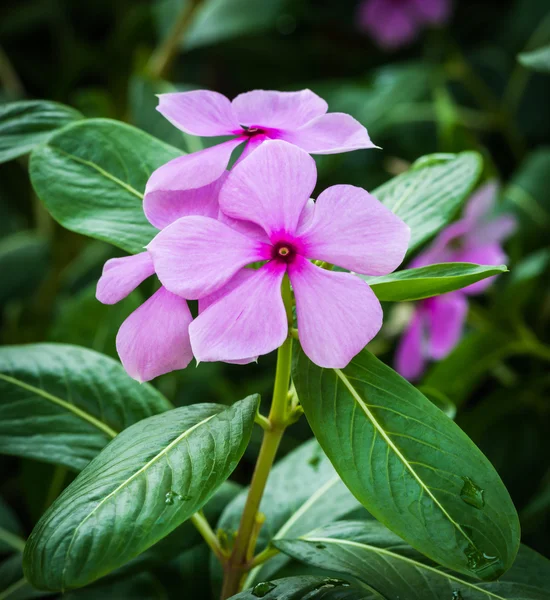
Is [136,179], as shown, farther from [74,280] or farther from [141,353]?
[74,280]

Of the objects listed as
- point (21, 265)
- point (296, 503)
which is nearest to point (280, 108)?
point (296, 503)

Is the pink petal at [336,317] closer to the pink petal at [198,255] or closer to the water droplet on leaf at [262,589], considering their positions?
the pink petal at [198,255]

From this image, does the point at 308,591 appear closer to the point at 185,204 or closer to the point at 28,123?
the point at 185,204

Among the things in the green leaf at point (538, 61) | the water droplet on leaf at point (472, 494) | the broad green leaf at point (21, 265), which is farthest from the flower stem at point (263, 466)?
the broad green leaf at point (21, 265)

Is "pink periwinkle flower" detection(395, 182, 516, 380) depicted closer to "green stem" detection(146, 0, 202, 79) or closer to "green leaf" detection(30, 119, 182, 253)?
"green leaf" detection(30, 119, 182, 253)

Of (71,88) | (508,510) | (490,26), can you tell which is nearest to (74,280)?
(71,88)

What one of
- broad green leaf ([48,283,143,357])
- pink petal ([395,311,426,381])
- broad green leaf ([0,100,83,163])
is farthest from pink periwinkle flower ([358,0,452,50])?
broad green leaf ([0,100,83,163])
